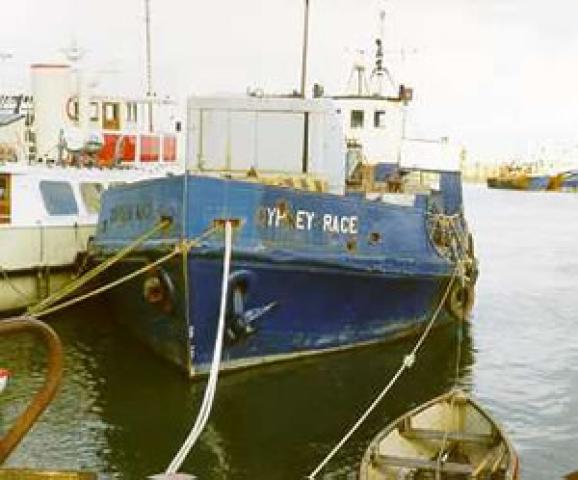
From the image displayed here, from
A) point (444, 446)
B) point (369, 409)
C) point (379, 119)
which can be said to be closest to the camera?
point (444, 446)

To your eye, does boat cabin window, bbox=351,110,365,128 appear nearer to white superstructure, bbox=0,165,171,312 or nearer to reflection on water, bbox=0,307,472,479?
reflection on water, bbox=0,307,472,479

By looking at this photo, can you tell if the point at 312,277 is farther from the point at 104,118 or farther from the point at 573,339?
the point at 104,118

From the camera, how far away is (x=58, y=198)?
2059cm

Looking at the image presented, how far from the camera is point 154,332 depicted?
15.8 meters

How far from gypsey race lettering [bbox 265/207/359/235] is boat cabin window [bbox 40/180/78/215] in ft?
25.0

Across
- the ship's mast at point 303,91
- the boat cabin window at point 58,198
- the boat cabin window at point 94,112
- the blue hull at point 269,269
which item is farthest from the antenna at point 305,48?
the boat cabin window at point 94,112

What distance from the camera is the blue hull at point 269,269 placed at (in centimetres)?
1379

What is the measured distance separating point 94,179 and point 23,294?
3.89m

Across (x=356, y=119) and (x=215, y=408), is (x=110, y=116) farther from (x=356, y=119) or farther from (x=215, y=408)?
(x=215, y=408)

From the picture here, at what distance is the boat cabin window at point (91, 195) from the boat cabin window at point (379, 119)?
702 cm

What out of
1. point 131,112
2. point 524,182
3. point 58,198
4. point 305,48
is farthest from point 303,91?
point 524,182

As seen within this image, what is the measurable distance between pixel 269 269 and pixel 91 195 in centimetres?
883

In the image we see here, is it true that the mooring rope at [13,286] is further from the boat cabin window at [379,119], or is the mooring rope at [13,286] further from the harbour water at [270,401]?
the boat cabin window at [379,119]

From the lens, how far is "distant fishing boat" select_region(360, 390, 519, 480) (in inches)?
382
